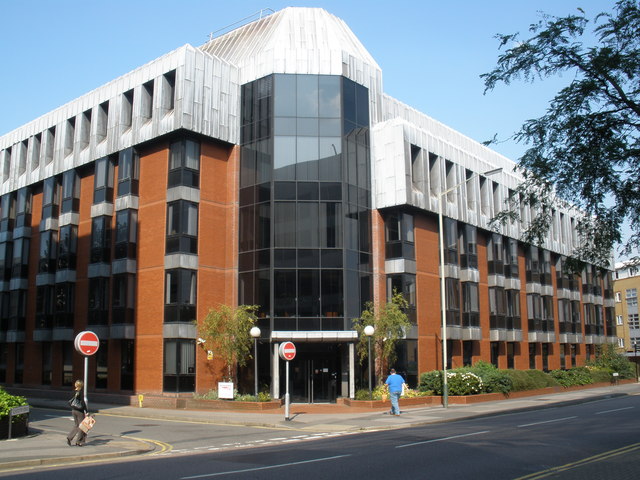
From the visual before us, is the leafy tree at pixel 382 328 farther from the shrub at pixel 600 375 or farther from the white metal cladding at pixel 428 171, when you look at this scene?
the shrub at pixel 600 375

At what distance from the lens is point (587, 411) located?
2817 centimetres

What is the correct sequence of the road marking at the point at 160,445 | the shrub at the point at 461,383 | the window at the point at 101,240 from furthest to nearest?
1. the window at the point at 101,240
2. the shrub at the point at 461,383
3. the road marking at the point at 160,445

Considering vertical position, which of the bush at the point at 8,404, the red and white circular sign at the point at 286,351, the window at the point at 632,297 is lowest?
the bush at the point at 8,404

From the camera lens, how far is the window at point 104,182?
123 ft

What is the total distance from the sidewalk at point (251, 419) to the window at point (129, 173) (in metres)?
11.6

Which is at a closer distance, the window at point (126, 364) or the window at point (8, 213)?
the window at point (126, 364)

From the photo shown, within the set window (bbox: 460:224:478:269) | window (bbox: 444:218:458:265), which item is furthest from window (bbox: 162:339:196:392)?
window (bbox: 460:224:478:269)

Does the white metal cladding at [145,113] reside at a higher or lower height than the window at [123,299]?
higher

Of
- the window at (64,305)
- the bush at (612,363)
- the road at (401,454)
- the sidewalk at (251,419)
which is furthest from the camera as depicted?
the bush at (612,363)

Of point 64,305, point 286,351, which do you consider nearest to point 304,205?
point 286,351

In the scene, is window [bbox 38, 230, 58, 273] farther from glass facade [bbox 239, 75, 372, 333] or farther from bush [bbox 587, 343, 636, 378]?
bush [bbox 587, 343, 636, 378]

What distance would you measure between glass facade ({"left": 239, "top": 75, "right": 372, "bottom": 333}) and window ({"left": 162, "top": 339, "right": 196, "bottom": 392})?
13.0 feet

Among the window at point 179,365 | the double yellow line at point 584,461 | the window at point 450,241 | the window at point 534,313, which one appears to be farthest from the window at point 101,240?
the window at point 534,313

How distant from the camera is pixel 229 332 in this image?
32.1 m
